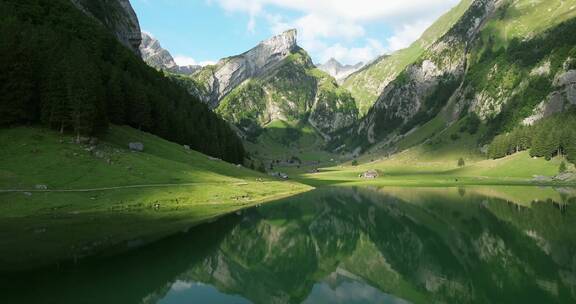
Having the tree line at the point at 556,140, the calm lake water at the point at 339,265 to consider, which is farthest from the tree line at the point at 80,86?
the tree line at the point at 556,140

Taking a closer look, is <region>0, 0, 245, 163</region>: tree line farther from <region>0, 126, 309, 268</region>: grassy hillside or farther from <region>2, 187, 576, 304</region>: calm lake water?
<region>2, 187, 576, 304</region>: calm lake water

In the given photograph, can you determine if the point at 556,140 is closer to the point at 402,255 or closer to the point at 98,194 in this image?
the point at 402,255

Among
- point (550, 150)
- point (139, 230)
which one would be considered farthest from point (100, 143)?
point (550, 150)

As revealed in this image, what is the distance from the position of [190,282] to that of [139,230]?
23.7m

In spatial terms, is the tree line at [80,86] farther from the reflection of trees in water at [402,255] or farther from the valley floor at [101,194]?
the reflection of trees in water at [402,255]

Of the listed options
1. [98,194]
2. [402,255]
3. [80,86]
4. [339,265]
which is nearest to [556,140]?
[402,255]

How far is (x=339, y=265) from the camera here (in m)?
46.6

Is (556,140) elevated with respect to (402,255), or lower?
elevated

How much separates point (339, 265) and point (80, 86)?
253 ft

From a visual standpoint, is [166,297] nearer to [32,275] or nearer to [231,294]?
[231,294]

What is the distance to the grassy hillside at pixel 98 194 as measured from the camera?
163ft

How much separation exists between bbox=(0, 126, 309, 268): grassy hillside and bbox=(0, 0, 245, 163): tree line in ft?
18.9

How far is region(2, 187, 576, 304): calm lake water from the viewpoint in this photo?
3312 cm

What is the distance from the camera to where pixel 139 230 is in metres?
57.9
